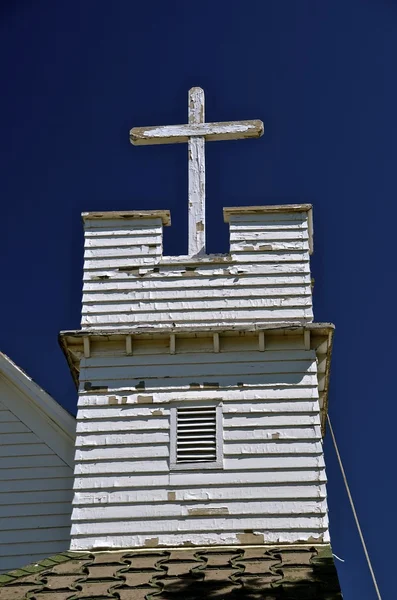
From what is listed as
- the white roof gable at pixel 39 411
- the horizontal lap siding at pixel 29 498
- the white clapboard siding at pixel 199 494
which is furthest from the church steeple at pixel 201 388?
the horizontal lap siding at pixel 29 498

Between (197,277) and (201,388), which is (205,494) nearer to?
(201,388)

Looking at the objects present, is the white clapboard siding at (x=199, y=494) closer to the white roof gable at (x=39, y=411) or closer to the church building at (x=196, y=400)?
the church building at (x=196, y=400)

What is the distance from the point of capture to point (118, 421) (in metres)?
13.5

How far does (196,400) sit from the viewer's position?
13.6 meters

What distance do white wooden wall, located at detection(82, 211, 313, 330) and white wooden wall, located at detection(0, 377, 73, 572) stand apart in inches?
75.0

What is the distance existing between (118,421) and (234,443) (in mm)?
1602

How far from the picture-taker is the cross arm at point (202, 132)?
51.2 feet

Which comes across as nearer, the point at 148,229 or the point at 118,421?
the point at 118,421

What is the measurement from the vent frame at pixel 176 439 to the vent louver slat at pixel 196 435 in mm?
19

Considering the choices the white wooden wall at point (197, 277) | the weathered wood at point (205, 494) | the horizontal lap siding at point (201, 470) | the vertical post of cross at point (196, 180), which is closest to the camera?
the horizontal lap siding at point (201, 470)

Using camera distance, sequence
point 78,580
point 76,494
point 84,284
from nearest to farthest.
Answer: point 78,580, point 76,494, point 84,284

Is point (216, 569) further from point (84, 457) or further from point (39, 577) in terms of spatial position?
point (84, 457)

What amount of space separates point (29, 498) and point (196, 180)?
5307 mm

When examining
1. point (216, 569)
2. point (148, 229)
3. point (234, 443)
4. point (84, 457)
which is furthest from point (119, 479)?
point (148, 229)
